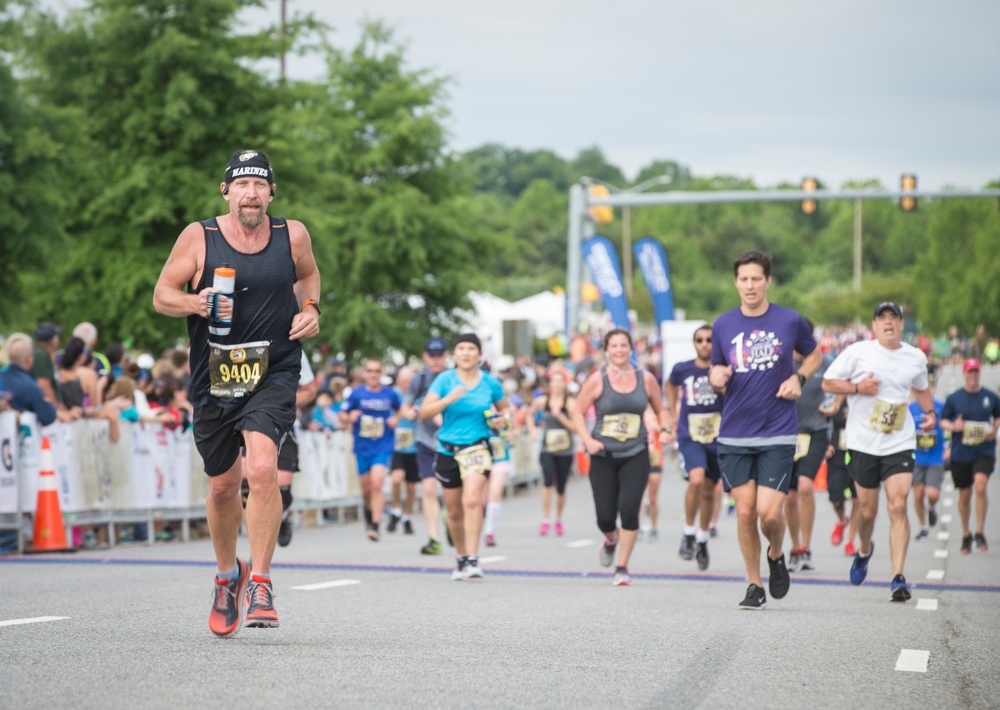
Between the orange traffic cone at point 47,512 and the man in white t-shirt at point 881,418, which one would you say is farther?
the orange traffic cone at point 47,512

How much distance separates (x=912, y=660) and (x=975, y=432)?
10365 mm

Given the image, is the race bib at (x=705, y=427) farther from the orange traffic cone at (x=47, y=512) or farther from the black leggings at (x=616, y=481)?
the orange traffic cone at (x=47, y=512)

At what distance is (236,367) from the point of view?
23.6ft

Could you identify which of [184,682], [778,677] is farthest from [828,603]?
[184,682]

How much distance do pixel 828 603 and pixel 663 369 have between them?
29.5 meters

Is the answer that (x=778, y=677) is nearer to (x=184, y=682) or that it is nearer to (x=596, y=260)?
(x=184, y=682)

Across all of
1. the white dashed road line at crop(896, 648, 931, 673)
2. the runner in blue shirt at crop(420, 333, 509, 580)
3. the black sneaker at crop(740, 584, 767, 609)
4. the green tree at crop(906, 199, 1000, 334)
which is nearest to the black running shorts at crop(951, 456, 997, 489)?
the runner in blue shirt at crop(420, 333, 509, 580)

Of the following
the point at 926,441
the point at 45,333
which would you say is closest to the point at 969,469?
the point at 926,441

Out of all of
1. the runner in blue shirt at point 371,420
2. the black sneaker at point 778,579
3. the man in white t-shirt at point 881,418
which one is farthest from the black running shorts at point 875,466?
the runner in blue shirt at point 371,420

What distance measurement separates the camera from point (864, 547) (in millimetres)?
11438

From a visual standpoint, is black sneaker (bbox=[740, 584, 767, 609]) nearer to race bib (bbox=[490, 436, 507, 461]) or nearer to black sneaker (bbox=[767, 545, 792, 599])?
black sneaker (bbox=[767, 545, 792, 599])

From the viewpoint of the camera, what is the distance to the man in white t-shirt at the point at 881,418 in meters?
11.2

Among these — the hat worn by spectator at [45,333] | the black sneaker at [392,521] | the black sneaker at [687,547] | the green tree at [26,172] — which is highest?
the green tree at [26,172]

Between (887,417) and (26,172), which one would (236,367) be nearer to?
(887,417)
